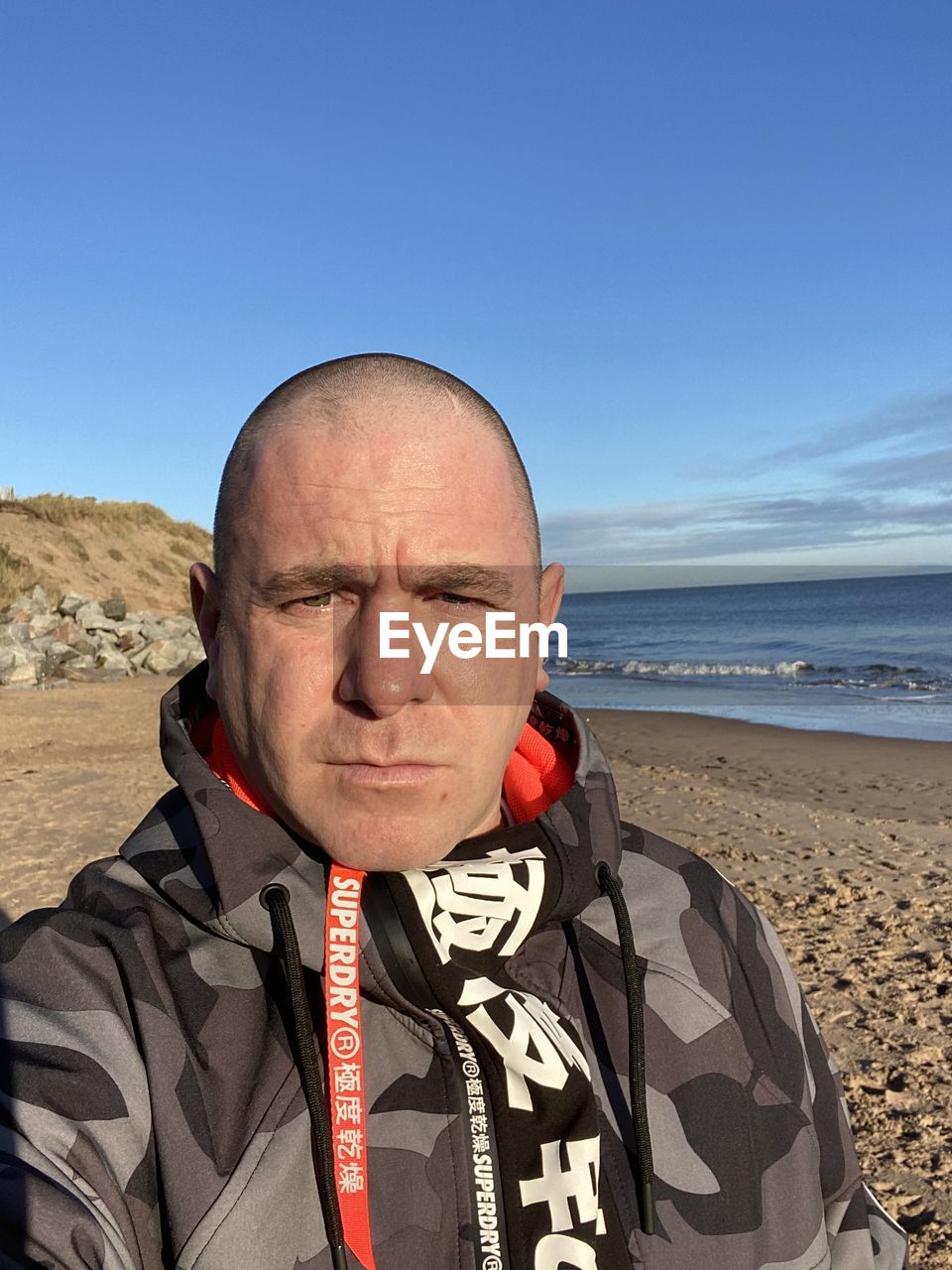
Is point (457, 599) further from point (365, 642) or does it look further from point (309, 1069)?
point (309, 1069)

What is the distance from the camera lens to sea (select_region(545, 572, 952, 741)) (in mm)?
18688

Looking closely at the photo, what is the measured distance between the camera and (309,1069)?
134 cm

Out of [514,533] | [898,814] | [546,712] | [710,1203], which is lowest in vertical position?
[898,814]

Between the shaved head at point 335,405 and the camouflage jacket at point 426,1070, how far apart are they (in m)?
0.37

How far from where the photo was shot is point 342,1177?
51.2 inches

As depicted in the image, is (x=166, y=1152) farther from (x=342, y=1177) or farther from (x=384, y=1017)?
(x=384, y=1017)

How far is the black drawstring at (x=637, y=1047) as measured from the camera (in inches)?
58.6

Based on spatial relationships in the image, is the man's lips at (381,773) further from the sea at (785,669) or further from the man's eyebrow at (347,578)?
the sea at (785,669)

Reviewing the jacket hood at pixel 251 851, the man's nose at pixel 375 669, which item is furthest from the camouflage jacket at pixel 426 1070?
the man's nose at pixel 375 669

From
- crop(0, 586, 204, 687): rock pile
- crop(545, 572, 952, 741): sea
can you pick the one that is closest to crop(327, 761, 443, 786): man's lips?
crop(545, 572, 952, 741): sea

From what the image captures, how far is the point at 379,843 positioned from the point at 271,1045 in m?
0.33

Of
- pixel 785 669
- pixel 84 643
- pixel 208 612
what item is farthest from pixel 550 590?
pixel 785 669

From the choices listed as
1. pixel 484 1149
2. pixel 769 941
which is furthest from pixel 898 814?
pixel 484 1149

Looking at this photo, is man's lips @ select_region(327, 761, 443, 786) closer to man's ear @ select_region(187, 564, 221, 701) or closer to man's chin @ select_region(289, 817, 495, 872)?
man's chin @ select_region(289, 817, 495, 872)
